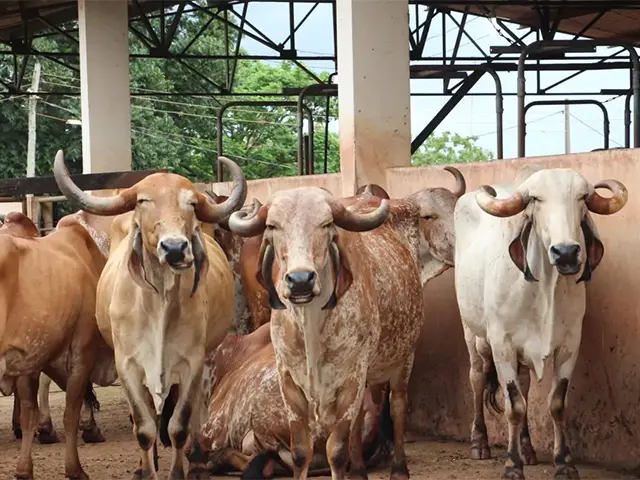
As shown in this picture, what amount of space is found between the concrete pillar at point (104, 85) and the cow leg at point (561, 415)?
9545 millimetres

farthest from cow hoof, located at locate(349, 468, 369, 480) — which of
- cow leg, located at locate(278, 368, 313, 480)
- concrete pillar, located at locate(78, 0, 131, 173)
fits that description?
concrete pillar, located at locate(78, 0, 131, 173)

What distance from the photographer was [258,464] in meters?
8.38

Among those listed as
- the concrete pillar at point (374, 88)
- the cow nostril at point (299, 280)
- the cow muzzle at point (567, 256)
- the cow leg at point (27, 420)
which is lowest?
the cow leg at point (27, 420)

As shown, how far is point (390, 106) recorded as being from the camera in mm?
11461

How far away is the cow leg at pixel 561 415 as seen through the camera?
7734 mm

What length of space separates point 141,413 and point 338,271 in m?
1.74

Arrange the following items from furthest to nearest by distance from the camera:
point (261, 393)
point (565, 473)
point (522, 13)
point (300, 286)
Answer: point (522, 13) < point (261, 393) < point (565, 473) < point (300, 286)

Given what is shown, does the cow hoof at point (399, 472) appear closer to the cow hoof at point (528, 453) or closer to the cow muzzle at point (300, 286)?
the cow hoof at point (528, 453)

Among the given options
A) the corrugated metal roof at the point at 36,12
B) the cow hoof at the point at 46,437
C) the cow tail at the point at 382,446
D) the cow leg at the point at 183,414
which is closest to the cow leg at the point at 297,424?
the cow leg at the point at 183,414

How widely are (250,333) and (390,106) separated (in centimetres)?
273

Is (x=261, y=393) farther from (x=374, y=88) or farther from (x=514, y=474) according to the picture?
(x=374, y=88)

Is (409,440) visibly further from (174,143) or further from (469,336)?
(174,143)

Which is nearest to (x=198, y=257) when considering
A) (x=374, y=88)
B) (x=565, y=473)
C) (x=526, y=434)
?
(x=526, y=434)

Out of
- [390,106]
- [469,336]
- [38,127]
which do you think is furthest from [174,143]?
[469,336]
